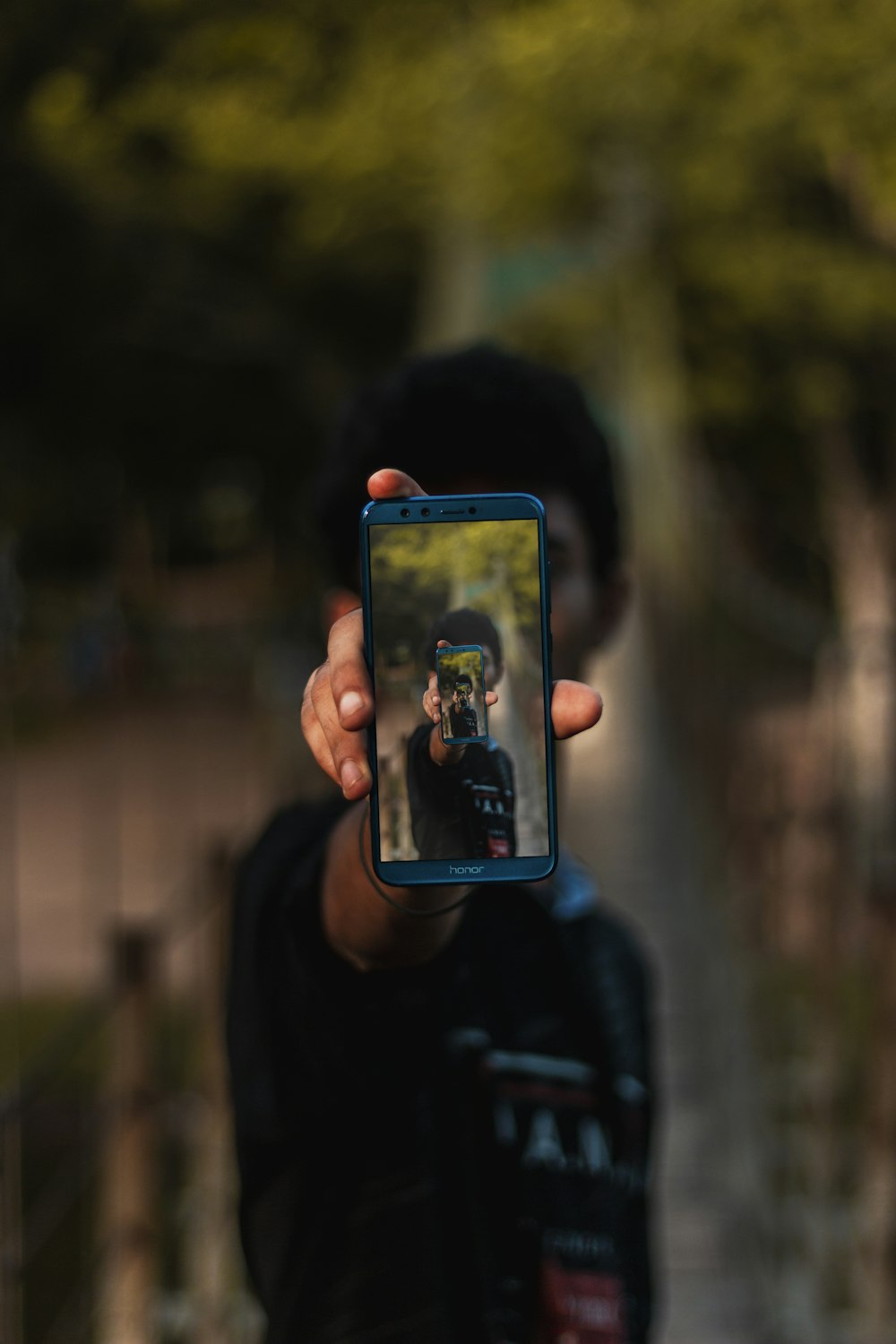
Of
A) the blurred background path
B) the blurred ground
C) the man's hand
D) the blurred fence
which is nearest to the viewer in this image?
the man's hand

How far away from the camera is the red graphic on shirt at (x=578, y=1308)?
84cm

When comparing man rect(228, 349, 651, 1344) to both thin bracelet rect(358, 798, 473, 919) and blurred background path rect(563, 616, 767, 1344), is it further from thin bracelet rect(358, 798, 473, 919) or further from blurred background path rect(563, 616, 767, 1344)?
blurred background path rect(563, 616, 767, 1344)

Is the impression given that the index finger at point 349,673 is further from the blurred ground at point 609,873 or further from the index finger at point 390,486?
the blurred ground at point 609,873

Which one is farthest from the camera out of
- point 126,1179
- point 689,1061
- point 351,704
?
point 689,1061

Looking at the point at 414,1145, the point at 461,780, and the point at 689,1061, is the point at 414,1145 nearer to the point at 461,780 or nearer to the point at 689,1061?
the point at 461,780

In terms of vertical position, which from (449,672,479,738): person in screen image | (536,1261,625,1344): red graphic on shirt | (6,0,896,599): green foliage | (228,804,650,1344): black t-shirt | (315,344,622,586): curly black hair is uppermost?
(6,0,896,599): green foliage

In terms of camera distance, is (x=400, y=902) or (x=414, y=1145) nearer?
(x=400, y=902)

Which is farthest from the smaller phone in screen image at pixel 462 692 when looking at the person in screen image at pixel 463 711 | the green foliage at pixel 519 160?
the green foliage at pixel 519 160

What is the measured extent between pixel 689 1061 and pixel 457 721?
10.2ft

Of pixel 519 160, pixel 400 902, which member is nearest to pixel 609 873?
pixel 519 160

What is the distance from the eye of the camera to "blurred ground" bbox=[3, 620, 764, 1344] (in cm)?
275

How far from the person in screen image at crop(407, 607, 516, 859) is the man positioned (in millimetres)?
106

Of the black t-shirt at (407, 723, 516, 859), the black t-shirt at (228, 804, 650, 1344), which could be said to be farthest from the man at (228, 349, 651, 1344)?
the black t-shirt at (407, 723, 516, 859)

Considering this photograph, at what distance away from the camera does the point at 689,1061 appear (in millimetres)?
3506
